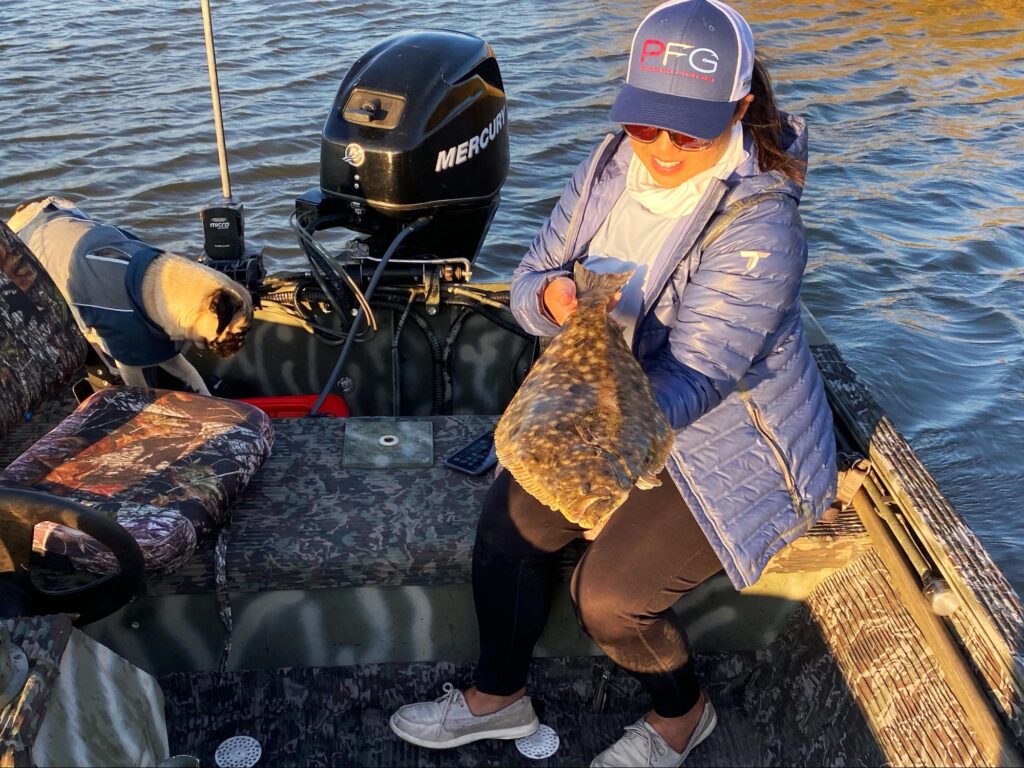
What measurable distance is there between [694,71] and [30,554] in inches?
74.7

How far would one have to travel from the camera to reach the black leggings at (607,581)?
2.37m

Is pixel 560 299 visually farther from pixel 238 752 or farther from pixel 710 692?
pixel 238 752

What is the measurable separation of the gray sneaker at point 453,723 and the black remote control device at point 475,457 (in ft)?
2.28

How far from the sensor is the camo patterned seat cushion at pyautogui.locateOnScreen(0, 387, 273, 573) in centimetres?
237

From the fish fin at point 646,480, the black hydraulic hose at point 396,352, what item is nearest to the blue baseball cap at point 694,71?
the fish fin at point 646,480

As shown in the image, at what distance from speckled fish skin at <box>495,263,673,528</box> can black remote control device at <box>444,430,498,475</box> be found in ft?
2.76

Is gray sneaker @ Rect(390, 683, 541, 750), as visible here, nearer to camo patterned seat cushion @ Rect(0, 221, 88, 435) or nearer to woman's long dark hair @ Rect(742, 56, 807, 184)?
camo patterned seat cushion @ Rect(0, 221, 88, 435)

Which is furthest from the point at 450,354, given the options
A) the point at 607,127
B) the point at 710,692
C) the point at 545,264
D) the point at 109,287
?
the point at 607,127

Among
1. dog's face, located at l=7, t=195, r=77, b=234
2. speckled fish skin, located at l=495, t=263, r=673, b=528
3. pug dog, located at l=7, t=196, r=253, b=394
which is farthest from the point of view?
dog's face, located at l=7, t=195, r=77, b=234

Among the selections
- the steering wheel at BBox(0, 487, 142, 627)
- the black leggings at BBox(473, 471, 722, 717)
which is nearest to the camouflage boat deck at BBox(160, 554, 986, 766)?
the black leggings at BBox(473, 471, 722, 717)

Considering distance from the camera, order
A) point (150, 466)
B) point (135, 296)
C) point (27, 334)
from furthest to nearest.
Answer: point (135, 296), point (27, 334), point (150, 466)

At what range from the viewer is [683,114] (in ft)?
7.41

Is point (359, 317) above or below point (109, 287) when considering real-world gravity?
below

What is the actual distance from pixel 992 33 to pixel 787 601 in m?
12.7
